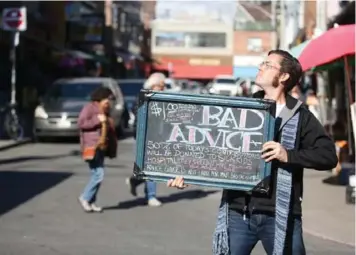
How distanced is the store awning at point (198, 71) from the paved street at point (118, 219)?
63291mm

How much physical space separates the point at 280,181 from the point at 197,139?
0.49 m

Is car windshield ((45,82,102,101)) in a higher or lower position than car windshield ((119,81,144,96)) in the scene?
higher

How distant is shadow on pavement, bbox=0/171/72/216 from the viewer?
10.5 metres

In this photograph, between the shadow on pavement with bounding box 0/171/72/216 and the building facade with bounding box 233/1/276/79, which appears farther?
the building facade with bounding box 233/1/276/79

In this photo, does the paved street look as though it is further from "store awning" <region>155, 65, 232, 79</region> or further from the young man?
"store awning" <region>155, 65, 232, 79</region>

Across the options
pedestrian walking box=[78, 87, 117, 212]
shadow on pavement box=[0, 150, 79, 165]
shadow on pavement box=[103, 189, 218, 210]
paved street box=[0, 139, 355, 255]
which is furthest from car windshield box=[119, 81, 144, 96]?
pedestrian walking box=[78, 87, 117, 212]

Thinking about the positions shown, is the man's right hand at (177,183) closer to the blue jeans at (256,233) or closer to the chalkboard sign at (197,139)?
the chalkboard sign at (197,139)

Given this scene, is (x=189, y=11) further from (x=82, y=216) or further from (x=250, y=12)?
(x=82, y=216)

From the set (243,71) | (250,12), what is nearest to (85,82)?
(243,71)

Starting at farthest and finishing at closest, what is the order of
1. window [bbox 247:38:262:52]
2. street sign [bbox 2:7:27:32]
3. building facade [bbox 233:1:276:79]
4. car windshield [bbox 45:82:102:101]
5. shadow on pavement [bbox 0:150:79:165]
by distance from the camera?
window [bbox 247:38:262:52] < building facade [bbox 233:1:276:79] < car windshield [bbox 45:82:102:101] < street sign [bbox 2:7:27:32] < shadow on pavement [bbox 0:150:79:165]

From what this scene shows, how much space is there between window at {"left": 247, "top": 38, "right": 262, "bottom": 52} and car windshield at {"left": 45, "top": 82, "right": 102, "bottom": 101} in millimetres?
49787

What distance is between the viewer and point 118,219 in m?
9.50

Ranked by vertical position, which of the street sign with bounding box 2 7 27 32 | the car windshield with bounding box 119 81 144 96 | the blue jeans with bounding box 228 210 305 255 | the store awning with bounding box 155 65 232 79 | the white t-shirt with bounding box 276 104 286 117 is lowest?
the store awning with bounding box 155 65 232 79

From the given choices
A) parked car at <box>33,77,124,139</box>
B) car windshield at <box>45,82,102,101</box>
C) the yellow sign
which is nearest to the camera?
parked car at <box>33,77,124,139</box>
